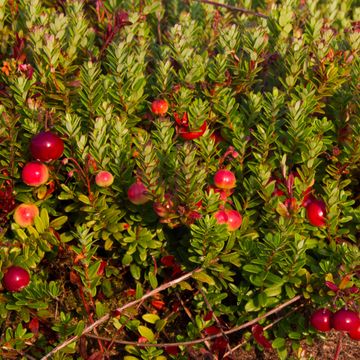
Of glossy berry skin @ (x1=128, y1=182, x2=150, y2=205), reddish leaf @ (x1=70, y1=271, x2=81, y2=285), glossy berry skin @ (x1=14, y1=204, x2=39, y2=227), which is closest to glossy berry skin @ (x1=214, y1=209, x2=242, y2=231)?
glossy berry skin @ (x1=128, y1=182, x2=150, y2=205)

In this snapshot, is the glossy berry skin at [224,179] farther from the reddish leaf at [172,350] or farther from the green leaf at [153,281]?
the reddish leaf at [172,350]

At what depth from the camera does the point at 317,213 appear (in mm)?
3061

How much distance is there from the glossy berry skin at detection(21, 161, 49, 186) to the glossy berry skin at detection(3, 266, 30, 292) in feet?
1.27

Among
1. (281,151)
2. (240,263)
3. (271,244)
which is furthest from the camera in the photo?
(281,151)

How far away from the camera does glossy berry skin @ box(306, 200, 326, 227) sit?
3.06 meters

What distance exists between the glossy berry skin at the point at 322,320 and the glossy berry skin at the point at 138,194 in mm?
877

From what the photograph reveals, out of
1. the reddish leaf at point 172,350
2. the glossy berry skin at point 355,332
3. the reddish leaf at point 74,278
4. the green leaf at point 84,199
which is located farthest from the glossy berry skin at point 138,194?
the glossy berry skin at point 355,332

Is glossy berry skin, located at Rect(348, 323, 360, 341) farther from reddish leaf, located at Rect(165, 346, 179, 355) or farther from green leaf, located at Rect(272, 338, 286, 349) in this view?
reddish leaf, located at Rect(165, 346, 179, 355)

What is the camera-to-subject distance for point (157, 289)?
302 cm

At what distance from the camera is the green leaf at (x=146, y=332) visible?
3012 mm

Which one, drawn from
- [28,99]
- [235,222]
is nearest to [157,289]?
[235,222]

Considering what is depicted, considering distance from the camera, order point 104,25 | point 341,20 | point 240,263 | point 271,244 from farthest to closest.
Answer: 1. point 341,20
2. point 104,25
3. point 240,263
4. point 271,244

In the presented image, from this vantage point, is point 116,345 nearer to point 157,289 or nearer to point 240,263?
point 157,289

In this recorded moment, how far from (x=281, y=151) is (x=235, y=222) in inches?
20.8
